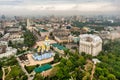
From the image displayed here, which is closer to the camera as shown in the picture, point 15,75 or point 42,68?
point 15,75

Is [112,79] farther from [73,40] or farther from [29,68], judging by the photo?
[73,40]

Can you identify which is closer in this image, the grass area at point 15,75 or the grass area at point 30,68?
the grass area at point 15,75

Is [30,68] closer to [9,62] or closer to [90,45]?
[9,62]

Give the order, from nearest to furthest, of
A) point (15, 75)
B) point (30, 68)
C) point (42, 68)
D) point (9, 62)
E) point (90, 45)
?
1. point (15, 75)
2. point (42, 68)
3. point (30, 68)
4. point (9, 62)
5. point (90, 45)

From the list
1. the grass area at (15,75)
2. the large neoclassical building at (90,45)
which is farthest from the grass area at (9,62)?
the large neoclassical building at (90,45)

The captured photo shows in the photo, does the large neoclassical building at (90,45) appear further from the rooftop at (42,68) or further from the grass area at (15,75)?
the grass area at (15,75)

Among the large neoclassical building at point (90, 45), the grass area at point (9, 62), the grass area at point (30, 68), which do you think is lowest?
the grass area at point (30, 68)

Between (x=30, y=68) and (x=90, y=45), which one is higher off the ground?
(x=90, y=45)

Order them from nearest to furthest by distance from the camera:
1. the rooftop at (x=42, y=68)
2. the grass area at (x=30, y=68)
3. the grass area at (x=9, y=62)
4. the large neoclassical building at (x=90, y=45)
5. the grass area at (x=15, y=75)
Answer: the grass area at (x=15, y=75)
the rooftop at (x=42, y=68)
the grass area at (x=30, y=68)
the grass area at (x=9, y=62)
the large neoclassical building at (x=90, y=45)

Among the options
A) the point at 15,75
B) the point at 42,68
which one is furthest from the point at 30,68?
the point at 15,75

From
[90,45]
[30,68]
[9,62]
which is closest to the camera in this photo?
[30,68]

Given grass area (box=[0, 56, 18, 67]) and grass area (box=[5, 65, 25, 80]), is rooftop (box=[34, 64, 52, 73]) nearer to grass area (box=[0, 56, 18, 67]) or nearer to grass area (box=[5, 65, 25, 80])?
grass area (box=[5, 65, 25, 80])
